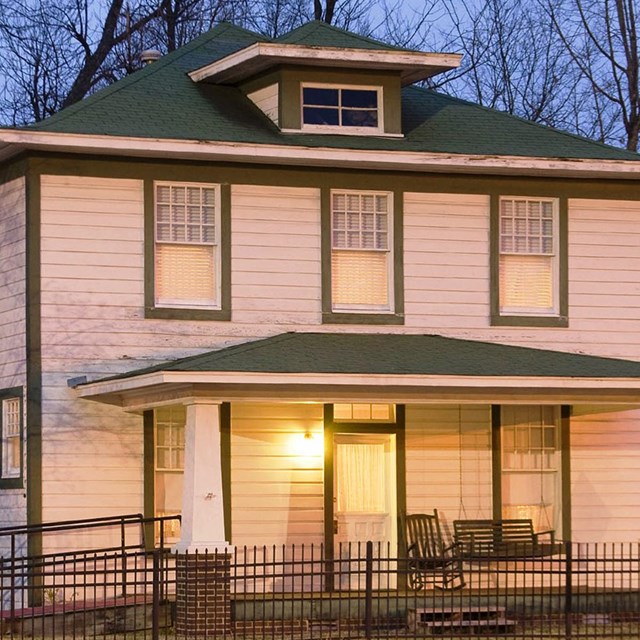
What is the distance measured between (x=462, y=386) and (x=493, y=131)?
5.13m

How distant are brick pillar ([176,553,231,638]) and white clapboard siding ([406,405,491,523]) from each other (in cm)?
396

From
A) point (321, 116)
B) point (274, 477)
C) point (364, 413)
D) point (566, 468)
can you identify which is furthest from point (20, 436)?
point (566, 468)

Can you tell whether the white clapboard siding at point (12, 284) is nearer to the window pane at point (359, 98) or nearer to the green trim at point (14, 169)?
the green trim at point (14, 169)

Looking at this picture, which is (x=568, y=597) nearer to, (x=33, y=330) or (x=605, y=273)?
(x=605, y=273)

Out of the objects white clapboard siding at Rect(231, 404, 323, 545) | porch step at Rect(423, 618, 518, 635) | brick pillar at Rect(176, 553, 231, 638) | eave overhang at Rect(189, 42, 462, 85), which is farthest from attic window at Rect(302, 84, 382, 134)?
porch step at Rect(423, 618, 518, 635)

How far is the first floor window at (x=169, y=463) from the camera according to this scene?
2709 cm

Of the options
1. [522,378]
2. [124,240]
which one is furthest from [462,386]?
[124,240]

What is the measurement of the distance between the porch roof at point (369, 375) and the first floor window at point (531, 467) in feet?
4.64

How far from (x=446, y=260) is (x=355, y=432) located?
2707 mm

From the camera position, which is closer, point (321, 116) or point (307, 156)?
point (307, 156)

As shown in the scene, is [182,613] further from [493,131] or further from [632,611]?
[493,131]

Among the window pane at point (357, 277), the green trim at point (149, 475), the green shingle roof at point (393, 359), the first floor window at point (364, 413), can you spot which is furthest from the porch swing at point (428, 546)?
the green trim at point (149, 475)

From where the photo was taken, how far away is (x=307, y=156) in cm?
2725

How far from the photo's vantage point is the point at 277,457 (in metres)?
27.5
